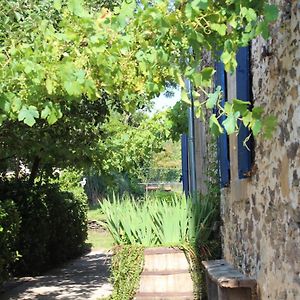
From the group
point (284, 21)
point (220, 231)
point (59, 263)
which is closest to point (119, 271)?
point (220, 231)

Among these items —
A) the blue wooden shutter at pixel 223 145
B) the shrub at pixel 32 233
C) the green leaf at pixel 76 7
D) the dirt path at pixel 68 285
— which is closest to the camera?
the green leaf at pixel 76 7

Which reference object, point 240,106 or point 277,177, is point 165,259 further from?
point 240,106

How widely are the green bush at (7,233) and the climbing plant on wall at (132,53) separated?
462 cm

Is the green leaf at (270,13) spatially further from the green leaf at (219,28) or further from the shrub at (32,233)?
the shrub at (32,233)

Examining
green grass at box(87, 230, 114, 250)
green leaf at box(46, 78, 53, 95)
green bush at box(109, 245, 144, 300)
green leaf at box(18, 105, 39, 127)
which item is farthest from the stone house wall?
green grass at box(87, 230, 114, 250)

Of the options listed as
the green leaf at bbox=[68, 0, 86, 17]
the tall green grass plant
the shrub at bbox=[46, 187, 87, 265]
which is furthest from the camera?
the shrub at bbox=[46, 187, 87, 265]

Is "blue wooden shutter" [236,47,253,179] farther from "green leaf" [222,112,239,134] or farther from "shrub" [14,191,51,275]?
"shrub" [14,191,51,275]

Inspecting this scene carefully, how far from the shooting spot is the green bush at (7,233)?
25.5 ft

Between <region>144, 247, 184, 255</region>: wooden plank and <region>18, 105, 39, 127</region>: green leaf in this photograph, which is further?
<region>144, 247, 184, 255</region>: wooden plank

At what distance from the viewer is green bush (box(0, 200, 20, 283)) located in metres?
7.79

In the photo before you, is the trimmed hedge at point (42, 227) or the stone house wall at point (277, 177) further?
the trimmed hedge at point (42, 227)

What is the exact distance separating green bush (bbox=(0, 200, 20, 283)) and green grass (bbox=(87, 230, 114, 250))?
7.15 m

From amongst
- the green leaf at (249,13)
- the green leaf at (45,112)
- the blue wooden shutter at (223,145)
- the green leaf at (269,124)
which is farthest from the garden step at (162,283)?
the green leaf at (249,13)

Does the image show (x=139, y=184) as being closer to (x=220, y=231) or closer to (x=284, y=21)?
(x=220, y=231)
